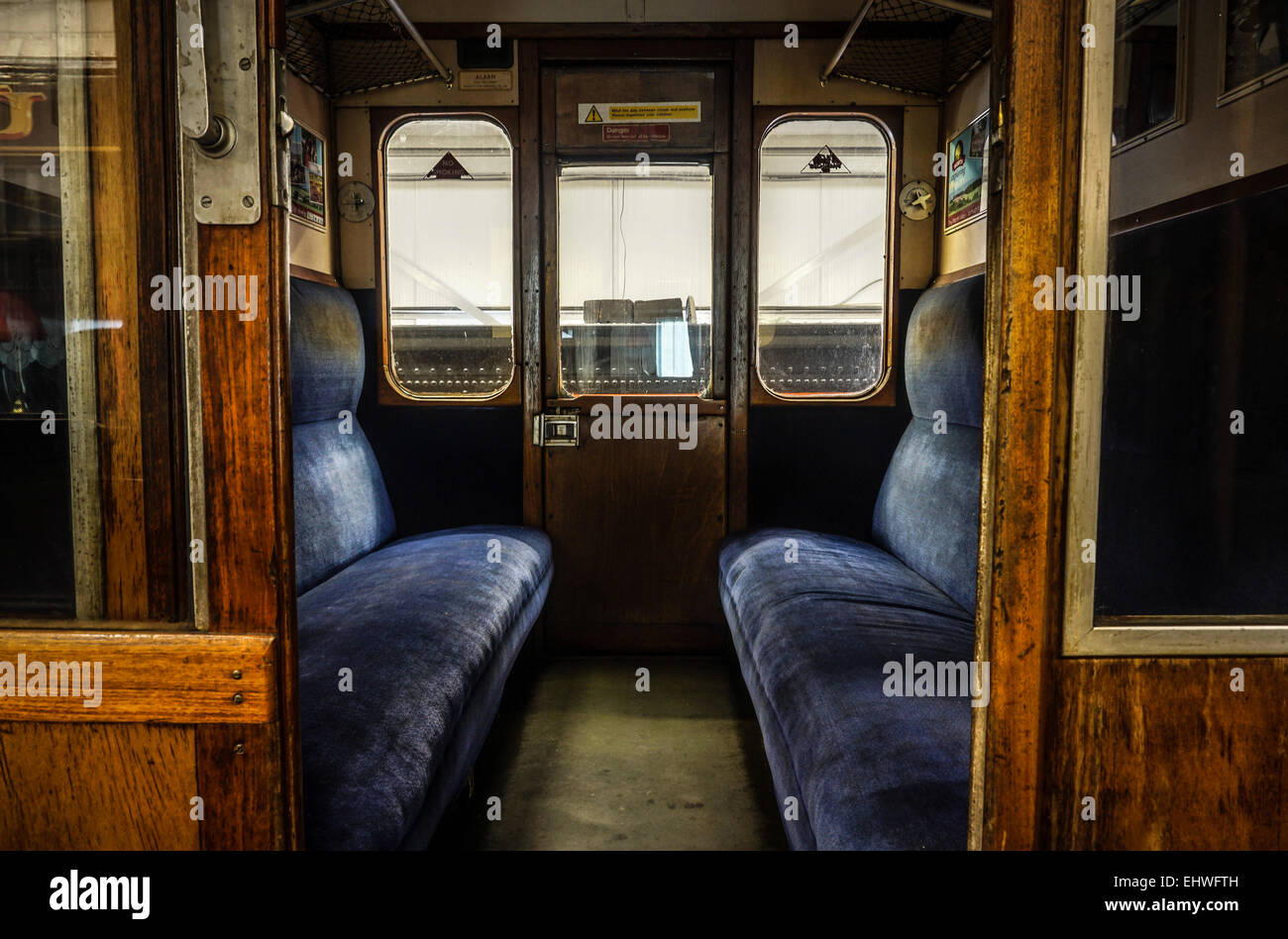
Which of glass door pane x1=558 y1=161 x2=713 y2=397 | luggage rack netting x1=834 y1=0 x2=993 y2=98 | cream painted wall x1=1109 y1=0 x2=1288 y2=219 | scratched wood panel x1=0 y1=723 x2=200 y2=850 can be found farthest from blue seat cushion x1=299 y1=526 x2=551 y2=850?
luggage rack netting x1=834 y1=0 x2=993 y2=98

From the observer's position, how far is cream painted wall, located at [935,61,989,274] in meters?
3.11

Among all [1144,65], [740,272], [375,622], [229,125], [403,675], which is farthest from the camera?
[740,272]

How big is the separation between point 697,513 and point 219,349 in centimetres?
272

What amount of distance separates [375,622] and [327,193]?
6.86 ft

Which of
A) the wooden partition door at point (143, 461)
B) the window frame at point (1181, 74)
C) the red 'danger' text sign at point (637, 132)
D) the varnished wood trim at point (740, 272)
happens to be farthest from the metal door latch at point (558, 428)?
the wooden partition door at point (143, 461)

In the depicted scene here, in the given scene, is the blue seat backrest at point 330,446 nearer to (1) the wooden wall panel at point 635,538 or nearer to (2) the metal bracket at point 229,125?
(1) the wooden wall panel at point 635,538

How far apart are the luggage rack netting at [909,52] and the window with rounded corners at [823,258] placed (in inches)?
7.6

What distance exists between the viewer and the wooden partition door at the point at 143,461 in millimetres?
1052

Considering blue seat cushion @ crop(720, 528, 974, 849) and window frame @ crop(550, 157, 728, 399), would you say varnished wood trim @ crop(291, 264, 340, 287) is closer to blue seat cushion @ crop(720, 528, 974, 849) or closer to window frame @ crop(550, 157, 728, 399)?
window frame @ crop(550, 157, 728, 399)

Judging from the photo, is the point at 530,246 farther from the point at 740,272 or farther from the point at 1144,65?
the point at 1144,65

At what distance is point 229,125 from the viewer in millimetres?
1017

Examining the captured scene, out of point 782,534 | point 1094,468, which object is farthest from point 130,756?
point 782,534

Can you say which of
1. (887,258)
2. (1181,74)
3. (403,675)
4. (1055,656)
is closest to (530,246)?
(887,258)
